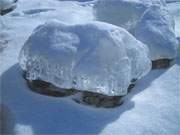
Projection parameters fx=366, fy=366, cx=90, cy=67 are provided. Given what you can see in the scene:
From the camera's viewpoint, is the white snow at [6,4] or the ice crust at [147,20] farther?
the white snow at [6,4]

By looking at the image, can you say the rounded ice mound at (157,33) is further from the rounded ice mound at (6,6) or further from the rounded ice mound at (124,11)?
the rounded ice mound at (6,6)

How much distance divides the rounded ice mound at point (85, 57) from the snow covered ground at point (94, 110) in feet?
0.60

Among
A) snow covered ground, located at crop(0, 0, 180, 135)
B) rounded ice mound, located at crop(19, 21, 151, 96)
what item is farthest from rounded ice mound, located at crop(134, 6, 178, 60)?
rounded ice mound, located at crop(19, 21, 151, 96)

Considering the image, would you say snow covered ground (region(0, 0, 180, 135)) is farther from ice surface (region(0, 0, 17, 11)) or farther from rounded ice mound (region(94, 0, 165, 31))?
ice surface (region(0, 0, 17, 11))

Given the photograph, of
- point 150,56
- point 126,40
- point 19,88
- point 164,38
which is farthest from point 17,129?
point 164,38

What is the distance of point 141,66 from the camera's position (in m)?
3.83

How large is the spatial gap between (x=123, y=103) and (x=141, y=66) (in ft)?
1.56

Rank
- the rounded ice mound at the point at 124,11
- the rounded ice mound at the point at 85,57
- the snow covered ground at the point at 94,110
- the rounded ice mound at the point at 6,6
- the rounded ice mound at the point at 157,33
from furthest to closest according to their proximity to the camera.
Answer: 1. the rounded ice mound at the point at 6,6
2. the rounded ice mound at the point at 124,11
3. the rounded ice mound at the point at 157,33
4. the rounded ice mound at the point at 85,57
5. the snow covered ground at the point at 94,110

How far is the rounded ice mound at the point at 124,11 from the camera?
4.83 m

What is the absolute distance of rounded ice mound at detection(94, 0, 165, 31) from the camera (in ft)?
15.9

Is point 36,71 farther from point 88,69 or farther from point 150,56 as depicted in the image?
point 150,56

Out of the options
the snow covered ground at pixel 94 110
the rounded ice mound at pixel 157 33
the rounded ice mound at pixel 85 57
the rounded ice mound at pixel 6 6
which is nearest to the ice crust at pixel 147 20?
the rounded ice mound at pixel 157 33

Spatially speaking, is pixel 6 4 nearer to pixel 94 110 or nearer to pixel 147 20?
pixel 147 20

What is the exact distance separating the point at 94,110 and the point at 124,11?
1882 millimetres
